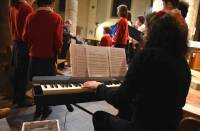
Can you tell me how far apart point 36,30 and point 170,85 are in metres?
1.87

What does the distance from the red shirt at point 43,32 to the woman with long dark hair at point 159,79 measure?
1.57m

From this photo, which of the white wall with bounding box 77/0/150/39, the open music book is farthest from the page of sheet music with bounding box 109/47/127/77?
the white wall with bounding box 77/0/150/39

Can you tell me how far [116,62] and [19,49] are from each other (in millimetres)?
1513

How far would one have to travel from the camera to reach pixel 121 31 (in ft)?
15.8

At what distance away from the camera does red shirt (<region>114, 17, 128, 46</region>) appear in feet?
15.6

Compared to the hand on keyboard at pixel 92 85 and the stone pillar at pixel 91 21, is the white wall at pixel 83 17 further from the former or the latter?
the hand on keyboard at pixel 92 85

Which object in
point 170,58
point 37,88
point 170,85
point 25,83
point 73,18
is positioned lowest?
point 25,83

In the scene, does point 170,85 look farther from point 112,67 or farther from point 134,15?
point 134,15

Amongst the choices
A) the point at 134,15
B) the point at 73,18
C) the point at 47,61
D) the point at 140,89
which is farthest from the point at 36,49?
the point at 134,15

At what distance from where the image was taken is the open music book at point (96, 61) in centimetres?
201

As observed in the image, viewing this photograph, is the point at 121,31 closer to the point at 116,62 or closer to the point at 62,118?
the point at 62,118

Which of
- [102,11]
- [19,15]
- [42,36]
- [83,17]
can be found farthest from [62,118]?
[83,17]

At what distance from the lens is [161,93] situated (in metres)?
1.38

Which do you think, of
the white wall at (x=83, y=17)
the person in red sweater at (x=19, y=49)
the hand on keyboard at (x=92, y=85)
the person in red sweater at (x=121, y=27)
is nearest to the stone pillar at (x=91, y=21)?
the white wall at (x=83, y=17)
